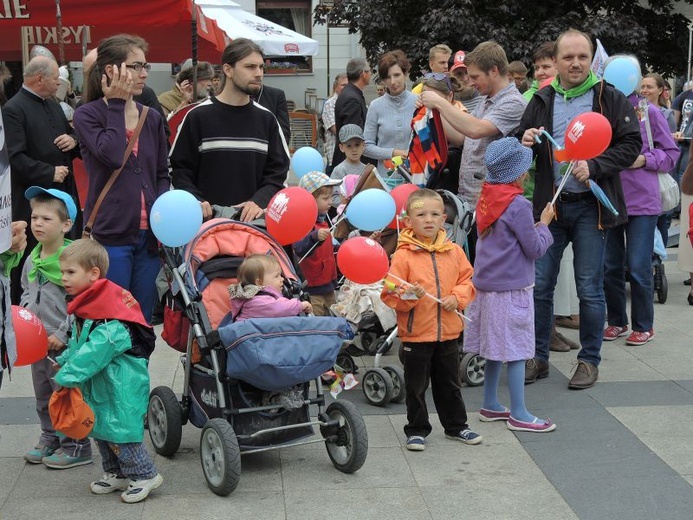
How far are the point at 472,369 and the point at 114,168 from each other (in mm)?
2735

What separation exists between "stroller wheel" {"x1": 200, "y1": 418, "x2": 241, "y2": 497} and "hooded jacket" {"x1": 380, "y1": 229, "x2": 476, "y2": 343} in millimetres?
1164

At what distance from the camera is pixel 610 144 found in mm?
6691

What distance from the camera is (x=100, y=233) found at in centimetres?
558

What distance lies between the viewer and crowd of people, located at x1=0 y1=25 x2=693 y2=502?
4934mm

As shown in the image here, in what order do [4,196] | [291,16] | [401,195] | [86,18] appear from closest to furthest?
[4,196]
[401,195]
[86,18]
[291,16]

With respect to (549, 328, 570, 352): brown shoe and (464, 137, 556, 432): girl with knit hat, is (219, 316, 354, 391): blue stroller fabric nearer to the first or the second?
(464, 137, 556, 432): girl with knit hat

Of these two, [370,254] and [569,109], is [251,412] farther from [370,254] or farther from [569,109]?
[569,109]

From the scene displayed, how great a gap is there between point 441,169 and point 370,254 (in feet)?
6.08

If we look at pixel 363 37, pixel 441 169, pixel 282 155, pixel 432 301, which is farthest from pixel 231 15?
pixel 432 301

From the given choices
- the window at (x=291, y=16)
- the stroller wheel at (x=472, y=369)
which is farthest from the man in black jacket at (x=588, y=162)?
the window at (x=291, y=16)

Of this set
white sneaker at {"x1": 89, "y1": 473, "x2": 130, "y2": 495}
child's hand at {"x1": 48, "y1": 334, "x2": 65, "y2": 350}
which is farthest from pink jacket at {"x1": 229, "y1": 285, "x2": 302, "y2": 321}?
white sneaker at {"x1": 89, "y1": 473, "x2": 130, "y2": 495}

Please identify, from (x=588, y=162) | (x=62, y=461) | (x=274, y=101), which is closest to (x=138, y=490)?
(x=62, y=461)

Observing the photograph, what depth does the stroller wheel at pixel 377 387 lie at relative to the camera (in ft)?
21.0

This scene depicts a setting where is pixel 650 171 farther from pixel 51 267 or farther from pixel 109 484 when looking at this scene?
pixel 109 484
